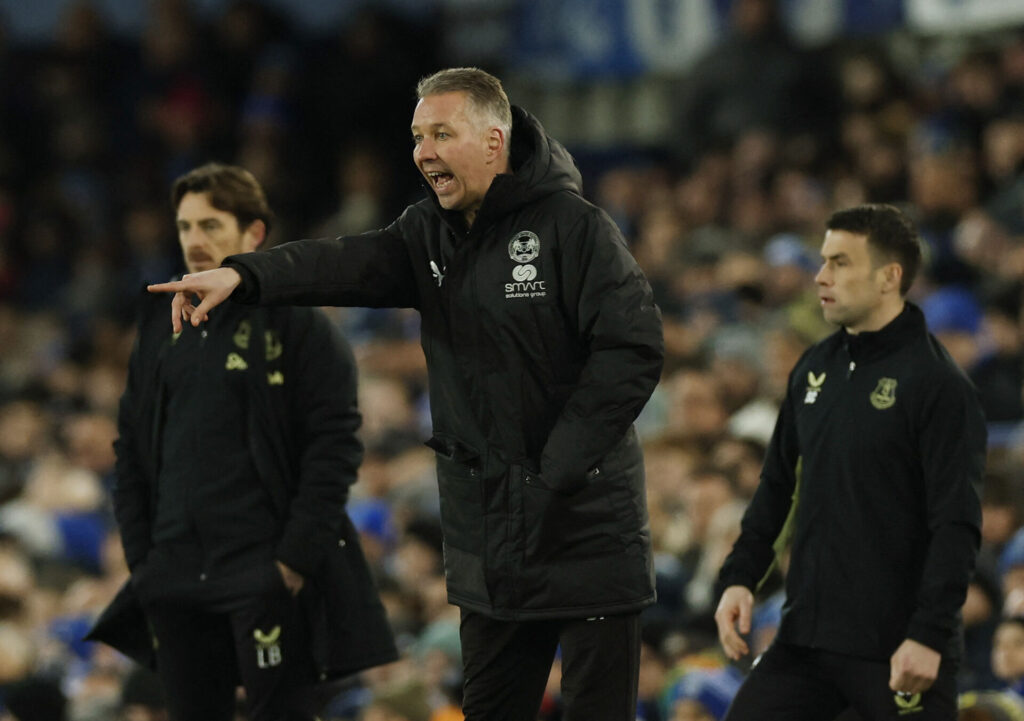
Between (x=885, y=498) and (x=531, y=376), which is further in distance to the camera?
(x=885, y=498)

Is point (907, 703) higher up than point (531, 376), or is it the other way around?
point (531, 376)

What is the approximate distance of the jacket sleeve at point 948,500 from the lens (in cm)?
421

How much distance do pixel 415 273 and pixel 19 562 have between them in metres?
5.54

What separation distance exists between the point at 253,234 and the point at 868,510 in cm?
185

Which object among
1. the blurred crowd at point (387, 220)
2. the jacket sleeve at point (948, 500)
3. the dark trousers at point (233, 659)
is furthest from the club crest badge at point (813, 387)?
the dark trousers at point (233, 659)

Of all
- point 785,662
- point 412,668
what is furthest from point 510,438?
point 412,668

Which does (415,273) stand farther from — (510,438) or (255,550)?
(255,550)

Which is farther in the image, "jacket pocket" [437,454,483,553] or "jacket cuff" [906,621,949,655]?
"jacket cuff" [906,621,949,655]

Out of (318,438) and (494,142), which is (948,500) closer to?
(494,142)

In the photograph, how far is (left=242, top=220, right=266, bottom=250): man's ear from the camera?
16.4 feet

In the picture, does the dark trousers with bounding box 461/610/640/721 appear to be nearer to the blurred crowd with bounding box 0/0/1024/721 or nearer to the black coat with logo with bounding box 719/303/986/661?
the black coat with logo with bounding box 719/303/986/661

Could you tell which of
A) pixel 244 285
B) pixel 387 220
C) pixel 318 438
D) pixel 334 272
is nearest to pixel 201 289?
pixel 244 285

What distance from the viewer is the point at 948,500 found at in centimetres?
426

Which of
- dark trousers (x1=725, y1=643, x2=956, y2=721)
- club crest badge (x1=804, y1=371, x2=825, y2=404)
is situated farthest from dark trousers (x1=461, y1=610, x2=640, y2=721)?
club crest badge (x1=804, y1=371, x2=825, y2=404)
